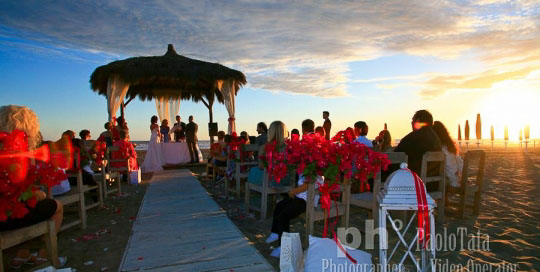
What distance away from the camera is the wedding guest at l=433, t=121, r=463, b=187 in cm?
470

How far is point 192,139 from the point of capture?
12555mm

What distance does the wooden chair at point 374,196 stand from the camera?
350cm

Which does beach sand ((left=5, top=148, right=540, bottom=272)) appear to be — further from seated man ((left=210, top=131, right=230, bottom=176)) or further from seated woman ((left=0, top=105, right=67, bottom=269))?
seated man ((left=210, top=131, right=230, bottom=176))

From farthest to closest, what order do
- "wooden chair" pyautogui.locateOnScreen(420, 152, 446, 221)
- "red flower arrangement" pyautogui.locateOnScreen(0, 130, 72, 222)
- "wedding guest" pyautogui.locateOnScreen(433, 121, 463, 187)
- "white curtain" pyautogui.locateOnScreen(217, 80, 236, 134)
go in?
"white curtain" pyautogui.locateOnScreen(217, 80, 236, 134) < "wedding guest" pyautogui.locateOnScreen(433, 121, 463, 187) < "wooden chair" pyautogui.locateOnScreen(420, 152, 446, 221) < "red flower arrangement" pyautogui.locateOnScreen(0, 130, 72, 222)

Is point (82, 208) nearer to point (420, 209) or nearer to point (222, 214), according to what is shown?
point (222, 214)

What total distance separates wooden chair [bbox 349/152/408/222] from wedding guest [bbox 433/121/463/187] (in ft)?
4.77

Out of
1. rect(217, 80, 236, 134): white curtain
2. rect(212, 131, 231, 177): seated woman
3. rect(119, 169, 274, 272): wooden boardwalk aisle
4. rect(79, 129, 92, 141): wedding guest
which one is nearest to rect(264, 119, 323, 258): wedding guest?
rect(119, 169, 274, 272): wooden boardwalk aisle

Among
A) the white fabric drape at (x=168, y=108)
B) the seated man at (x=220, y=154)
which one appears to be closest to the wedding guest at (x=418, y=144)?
the seated man at (x=220, y=154)

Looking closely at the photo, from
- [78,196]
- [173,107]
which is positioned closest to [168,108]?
[173,107]

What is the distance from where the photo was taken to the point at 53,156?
3613 millimetres

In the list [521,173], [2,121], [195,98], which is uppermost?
[195,98]

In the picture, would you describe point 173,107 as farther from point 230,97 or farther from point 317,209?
point 317,209

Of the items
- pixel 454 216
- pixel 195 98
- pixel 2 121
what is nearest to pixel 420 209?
pixel 454 216

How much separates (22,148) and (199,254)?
1804mm
